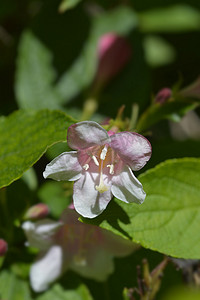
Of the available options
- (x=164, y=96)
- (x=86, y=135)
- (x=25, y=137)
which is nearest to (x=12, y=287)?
(x=25, y=137)

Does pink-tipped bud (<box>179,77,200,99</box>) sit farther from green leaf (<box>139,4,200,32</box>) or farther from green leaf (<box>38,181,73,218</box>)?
green leaf (<box>139,4,200,32</box>)

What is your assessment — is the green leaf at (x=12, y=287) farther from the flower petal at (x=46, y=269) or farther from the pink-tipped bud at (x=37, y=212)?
the pink-tipped bud at (x=37, y=212)

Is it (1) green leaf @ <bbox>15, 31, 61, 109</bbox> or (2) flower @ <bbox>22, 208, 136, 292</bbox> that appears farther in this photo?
(1) green leaf @ <bbox>15, 31, 61, 109</bbox>

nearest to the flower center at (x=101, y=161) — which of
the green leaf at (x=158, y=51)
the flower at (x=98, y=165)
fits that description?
the flower at (x=98, y=165)

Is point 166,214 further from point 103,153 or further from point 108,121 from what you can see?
point 108,121

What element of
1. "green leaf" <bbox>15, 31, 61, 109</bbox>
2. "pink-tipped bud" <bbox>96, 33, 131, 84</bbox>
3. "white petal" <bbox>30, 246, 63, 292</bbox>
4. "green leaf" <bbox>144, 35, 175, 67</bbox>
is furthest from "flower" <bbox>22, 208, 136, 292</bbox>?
"green leaf" <bbox>144, 35, 175, 67</bbox>
